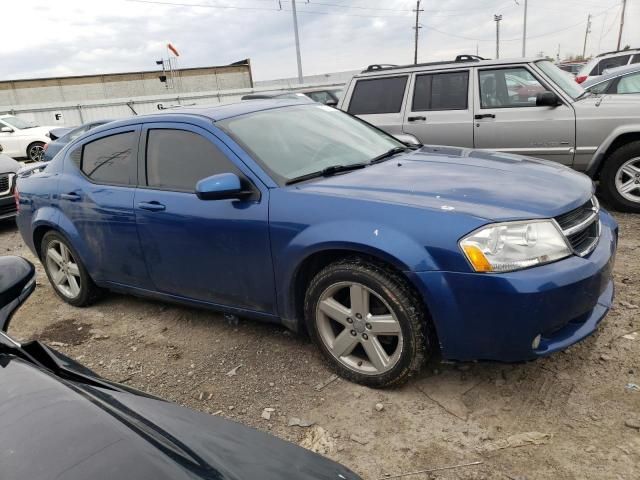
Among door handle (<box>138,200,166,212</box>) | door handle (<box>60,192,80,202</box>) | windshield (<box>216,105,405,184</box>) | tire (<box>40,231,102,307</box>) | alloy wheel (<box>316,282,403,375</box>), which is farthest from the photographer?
tire (<box>40,231,102,307</box>)

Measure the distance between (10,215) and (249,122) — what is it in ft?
20.4

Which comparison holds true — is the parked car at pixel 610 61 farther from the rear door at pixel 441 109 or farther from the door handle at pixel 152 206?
the door handle at pixel 152 206

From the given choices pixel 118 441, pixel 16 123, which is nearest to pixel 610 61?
pixel 118 441

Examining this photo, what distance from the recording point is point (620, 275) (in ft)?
13.5

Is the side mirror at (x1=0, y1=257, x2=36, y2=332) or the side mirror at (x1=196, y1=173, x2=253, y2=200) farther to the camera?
the side mirror at (x1=196, y1=173, x2=253, y2=200)

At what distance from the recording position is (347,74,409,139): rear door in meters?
6.95

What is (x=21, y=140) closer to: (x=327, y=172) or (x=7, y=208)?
(x=7, y=208)

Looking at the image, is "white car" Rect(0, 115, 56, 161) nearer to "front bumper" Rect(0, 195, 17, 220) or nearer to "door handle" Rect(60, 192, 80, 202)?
"front bumper" Rect(0, 195, 17, 220)

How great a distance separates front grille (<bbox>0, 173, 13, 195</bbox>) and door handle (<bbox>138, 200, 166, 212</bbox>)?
5.77 metres

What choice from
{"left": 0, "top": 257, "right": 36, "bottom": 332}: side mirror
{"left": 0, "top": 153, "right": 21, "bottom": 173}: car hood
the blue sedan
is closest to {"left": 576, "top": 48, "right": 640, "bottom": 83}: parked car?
the blue sedan

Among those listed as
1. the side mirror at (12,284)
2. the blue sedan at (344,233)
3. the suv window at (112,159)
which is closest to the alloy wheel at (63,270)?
the blue sedan at (344,233)

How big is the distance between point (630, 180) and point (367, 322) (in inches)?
172

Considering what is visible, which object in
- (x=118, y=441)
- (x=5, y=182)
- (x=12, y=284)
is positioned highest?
(x=12, y=284)

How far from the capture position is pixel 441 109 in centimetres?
670
